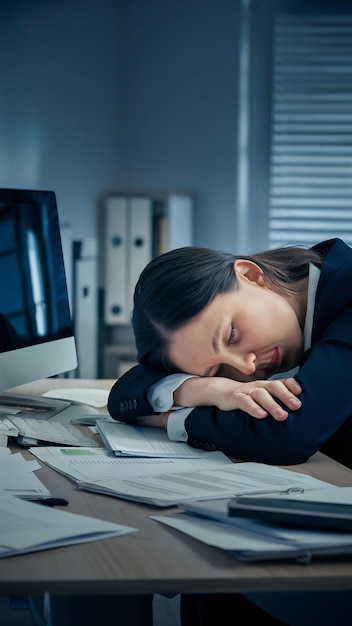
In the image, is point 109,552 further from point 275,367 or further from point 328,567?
point 275,367

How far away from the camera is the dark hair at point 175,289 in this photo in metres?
1.35

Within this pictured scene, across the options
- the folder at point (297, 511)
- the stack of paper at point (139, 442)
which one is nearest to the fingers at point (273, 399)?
the stack of paper at point (139, 442)

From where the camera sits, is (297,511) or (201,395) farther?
(201,395)

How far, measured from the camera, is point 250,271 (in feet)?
4.89

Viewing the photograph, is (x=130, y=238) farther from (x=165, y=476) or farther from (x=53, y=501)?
(x=53, y=501)

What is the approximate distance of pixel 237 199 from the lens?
4.18 meters

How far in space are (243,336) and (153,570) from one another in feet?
2.10

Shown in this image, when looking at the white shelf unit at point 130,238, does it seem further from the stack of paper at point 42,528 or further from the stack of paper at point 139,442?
the stack of paper at point 42,528

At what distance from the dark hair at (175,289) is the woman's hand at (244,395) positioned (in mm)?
84

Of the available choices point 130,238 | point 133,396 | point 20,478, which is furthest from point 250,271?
point 130,238

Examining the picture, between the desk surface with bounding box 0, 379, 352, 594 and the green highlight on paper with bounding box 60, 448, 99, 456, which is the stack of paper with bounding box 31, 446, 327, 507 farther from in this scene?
the desk surface with bounding box 0, 379, 352, 594

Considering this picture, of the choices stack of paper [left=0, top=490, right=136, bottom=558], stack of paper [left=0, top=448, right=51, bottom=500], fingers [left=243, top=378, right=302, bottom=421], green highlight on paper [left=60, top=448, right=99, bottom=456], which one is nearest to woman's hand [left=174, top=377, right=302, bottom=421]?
fingers [left=243, top=378, right=302, bottom=421]

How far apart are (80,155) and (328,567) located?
3.24 metres

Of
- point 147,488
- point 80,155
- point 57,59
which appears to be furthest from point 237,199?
point 147,488
